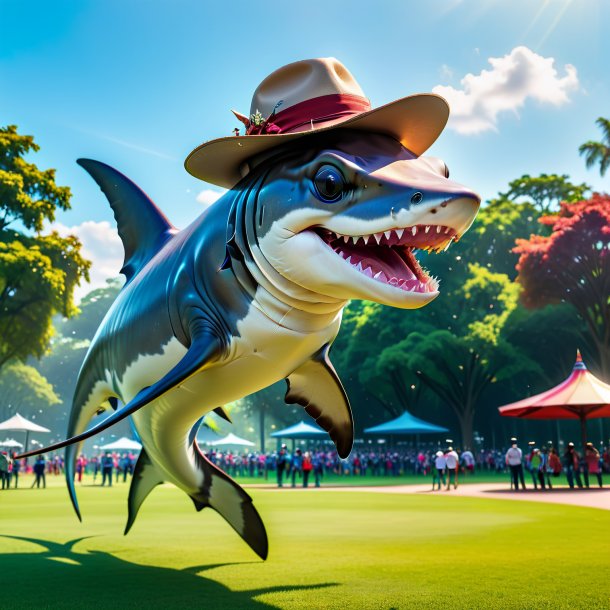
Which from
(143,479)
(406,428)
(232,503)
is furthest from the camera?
(406,428)

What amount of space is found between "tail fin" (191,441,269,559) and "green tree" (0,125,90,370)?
22796 millimetres

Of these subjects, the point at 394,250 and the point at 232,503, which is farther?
the point at 232,503

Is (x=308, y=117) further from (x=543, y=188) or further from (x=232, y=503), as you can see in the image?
(x=543, y=188)

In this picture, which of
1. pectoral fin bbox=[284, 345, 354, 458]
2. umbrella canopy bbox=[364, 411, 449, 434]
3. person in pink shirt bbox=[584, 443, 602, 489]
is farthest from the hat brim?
umbrella canopy bbox=[364, 411, 449, 434]

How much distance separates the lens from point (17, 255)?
26.8 m

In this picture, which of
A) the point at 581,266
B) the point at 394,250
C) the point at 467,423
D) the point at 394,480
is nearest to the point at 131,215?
the point at 394,250

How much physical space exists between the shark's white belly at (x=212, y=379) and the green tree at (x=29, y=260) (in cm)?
2273

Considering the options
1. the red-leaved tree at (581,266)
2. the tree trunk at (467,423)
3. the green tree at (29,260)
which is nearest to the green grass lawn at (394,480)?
the tree trunk at (467,423)

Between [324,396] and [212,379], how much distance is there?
1.15m

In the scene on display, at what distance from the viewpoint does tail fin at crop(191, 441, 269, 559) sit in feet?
19.8

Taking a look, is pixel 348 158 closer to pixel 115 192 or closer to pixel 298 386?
pixel 298 386

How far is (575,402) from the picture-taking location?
2264 centimetres

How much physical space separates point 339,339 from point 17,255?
20518mm

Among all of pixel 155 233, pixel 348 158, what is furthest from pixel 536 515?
pixel 348 158
